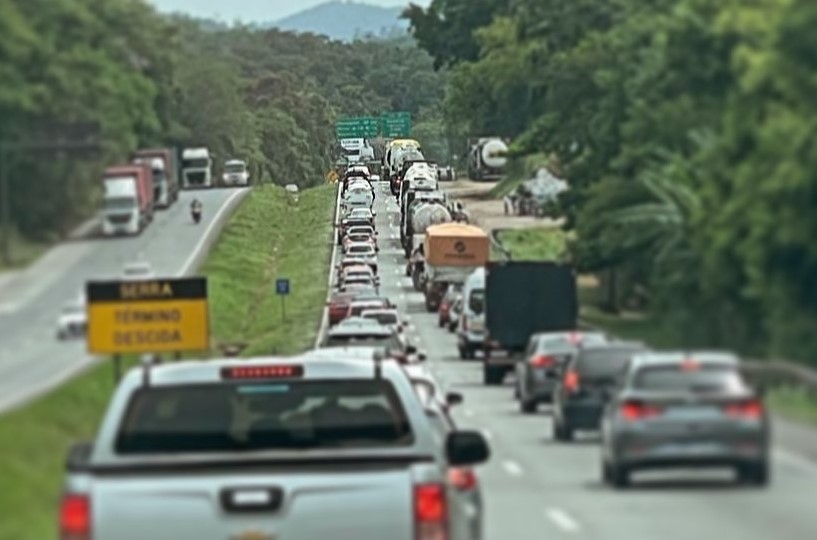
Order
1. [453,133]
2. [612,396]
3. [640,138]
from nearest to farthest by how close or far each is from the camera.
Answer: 1. [640,138]
2. [612,396]
3. [453,133]

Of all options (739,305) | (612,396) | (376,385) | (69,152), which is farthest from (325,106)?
(376,385)

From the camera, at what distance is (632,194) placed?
68.7 feet

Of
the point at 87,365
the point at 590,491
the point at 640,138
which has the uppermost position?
the point at 640,138

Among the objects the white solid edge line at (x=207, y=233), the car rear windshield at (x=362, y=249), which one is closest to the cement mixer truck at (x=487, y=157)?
the white solid edge line at (x=207, y=233)

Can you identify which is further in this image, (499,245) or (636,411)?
(499,245)

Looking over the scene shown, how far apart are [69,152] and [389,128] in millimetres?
11115

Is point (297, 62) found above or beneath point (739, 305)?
above

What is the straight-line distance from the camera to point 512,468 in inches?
1000

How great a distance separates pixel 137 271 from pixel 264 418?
260 inches

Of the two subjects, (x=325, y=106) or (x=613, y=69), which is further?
(x=325, y=106)

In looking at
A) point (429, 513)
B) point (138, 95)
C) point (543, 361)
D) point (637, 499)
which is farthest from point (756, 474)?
point (543, 361)

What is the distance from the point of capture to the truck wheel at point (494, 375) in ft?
119

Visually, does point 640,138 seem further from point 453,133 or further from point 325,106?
point 325,106

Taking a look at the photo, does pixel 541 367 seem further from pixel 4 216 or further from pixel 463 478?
pixel 463 478
